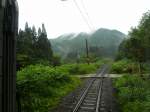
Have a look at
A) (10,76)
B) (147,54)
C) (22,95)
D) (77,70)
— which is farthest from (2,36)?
(77,70)

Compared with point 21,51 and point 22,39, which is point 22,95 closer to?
point 21,51

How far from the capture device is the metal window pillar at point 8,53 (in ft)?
21.2

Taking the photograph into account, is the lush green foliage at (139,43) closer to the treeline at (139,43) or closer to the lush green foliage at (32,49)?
the treeline at (139,43)

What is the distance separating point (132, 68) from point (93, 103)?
2717 centimetres

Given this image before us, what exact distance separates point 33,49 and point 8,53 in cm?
5257

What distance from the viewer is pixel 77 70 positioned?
1754 inches

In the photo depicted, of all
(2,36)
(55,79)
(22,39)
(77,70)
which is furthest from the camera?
(22,39)

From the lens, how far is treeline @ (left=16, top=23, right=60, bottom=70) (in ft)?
148

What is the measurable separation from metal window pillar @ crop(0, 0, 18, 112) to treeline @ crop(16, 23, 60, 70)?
104ft

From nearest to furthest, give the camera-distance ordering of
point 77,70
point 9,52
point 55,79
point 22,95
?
point 9,52
point 22,95
point 55,79
point 77,70

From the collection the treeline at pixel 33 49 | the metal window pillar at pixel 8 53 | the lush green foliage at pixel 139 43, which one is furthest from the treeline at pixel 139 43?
the metal window pillar at pixel 8 53

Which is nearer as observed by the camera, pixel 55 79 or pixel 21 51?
pixel 55 79

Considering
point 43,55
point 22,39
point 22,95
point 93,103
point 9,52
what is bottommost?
point 93,103

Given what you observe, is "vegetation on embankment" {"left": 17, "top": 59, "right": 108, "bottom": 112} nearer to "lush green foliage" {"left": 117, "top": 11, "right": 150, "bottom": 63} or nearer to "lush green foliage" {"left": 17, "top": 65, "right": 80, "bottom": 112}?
"lush green foliage" {"left": 17, "top": 65, "right": 80, "bottom": 112}
